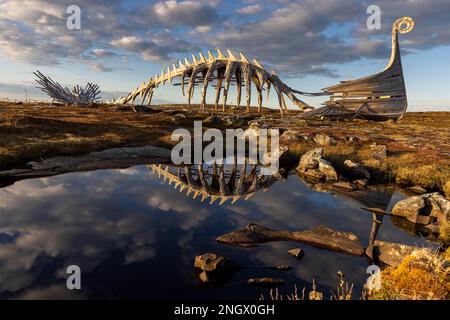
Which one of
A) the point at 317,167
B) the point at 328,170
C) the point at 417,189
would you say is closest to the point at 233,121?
the point at 317,167

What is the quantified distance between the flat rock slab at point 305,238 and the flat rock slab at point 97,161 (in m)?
14.8

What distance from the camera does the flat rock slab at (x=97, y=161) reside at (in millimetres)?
21783

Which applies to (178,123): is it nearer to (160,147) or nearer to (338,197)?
(160,147)

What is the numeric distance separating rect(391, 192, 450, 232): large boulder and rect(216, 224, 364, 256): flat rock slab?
15.3 feet

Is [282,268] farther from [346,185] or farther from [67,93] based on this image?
[67,93]

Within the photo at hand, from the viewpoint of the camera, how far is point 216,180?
22781mm

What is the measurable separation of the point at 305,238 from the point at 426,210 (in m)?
7.17

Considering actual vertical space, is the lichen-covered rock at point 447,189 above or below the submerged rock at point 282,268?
above

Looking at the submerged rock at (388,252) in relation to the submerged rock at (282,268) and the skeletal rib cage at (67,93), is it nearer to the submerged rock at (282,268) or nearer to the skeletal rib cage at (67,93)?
the submerged rock at (282,268)

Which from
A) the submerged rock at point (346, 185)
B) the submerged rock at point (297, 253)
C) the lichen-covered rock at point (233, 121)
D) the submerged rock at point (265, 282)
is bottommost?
the submerged rock at point (265, 282)

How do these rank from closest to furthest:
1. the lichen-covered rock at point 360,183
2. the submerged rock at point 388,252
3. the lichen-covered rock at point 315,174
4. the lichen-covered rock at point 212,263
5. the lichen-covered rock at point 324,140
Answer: the lichen-covered rock at point 212,263 < the submerged rock at point 388,252 < the lichen-covered rock at point 360,183 < the lichen-covered rock at point 315,174 < the lichen-covered rock at point 324,140

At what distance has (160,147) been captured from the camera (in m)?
31.4

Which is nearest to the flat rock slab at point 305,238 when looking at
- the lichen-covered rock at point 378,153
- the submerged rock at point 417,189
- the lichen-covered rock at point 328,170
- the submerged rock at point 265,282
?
the submerged rock at point 265,282

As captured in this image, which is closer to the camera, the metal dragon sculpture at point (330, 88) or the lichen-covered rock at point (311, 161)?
the lichen-covered rock at point (311, 161)
